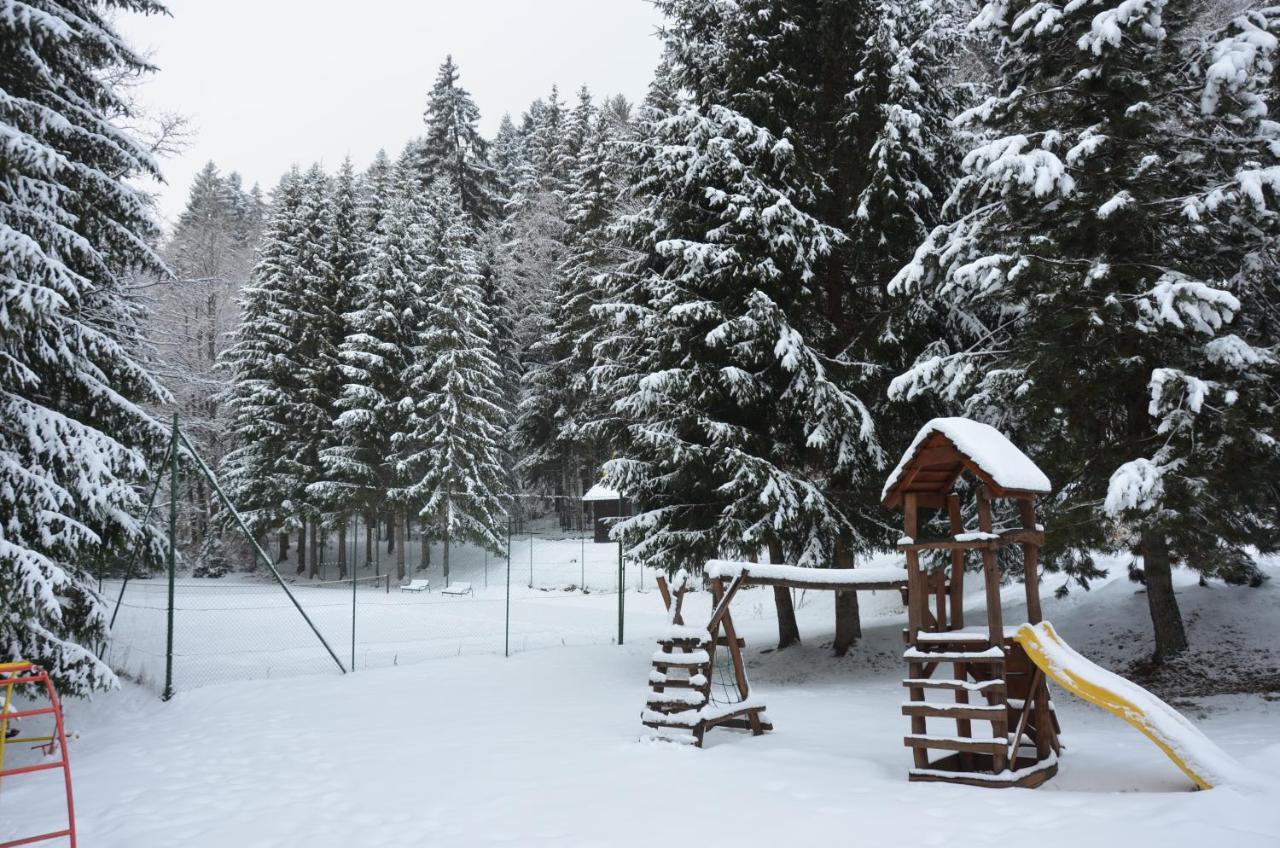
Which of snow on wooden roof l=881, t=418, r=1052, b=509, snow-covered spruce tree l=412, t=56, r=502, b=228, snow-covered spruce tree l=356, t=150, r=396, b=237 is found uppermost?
snow-covered spruce tree l=412, t=56, r=502, b=228

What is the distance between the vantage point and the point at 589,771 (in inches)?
275

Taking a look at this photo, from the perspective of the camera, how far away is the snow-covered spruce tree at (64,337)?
786cm

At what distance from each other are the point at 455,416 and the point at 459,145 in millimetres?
24187

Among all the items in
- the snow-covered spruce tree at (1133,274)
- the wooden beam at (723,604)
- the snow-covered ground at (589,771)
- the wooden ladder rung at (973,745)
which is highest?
the snow-covered spruce tree at (1133,274)

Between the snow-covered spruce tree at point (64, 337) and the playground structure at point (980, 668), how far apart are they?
6.59 meters

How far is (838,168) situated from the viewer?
14172 millimetres

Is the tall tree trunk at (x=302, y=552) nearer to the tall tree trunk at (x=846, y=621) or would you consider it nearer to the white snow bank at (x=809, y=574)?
the tall tree trunk at (x=846, y=621)

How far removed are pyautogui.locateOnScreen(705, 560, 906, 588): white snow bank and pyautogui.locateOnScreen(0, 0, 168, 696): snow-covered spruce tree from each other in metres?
6.82

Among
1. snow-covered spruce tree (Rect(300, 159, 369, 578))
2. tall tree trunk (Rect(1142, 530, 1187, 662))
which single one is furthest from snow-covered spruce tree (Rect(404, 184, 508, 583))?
tall tree trunk (Rect(1142, 530, 1187, 662))

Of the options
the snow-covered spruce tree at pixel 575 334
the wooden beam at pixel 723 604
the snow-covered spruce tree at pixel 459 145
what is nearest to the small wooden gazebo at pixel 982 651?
the wooden beam at pixel 723 604

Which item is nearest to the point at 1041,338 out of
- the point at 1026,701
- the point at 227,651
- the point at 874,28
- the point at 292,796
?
the point at 1026,701

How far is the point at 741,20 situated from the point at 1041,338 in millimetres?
8136

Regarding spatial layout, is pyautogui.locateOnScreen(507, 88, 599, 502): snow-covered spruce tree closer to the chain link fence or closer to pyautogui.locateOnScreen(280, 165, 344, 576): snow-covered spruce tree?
the chain link fence

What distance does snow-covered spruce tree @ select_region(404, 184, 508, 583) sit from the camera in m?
29.1
